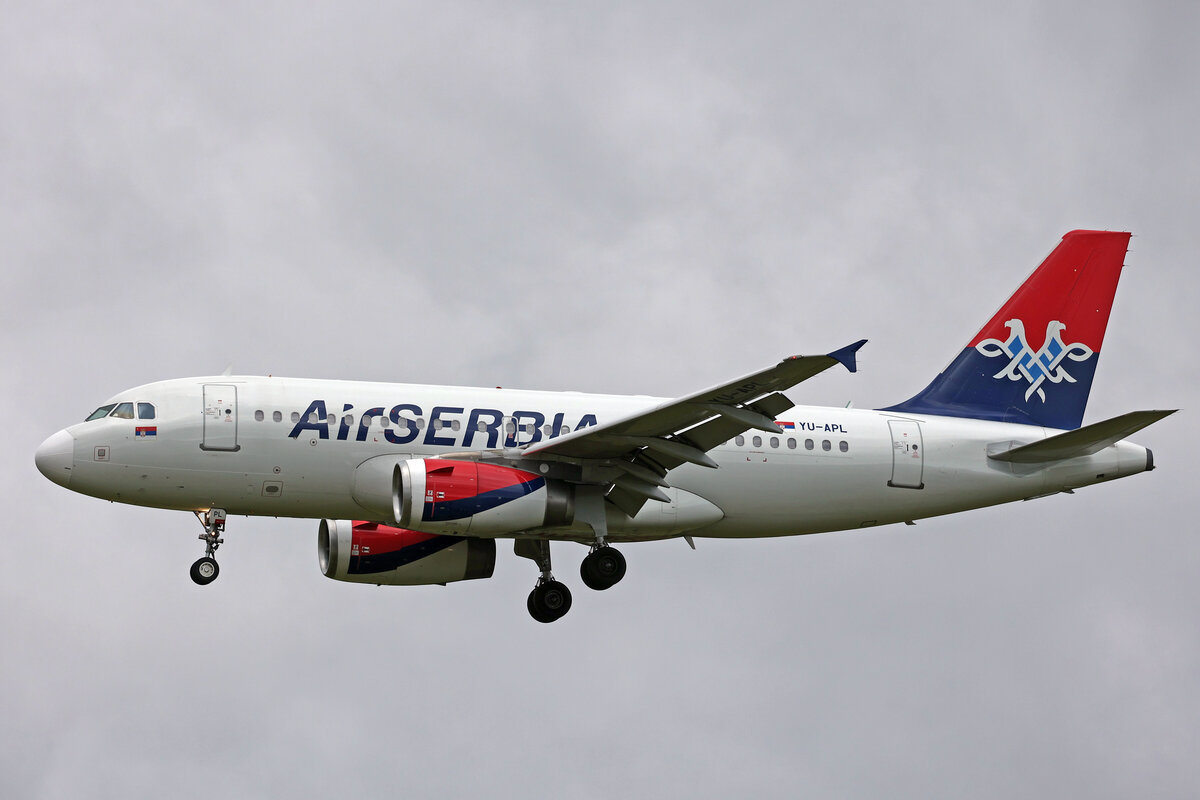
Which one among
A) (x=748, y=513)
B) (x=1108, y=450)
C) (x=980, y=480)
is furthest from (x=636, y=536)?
(x=1108, y=450)

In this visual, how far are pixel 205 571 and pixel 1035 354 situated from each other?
63.8 feet

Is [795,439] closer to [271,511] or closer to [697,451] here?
[697,451]

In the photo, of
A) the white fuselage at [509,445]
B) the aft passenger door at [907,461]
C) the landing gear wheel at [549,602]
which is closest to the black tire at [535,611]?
the landing gear wheel at [549,602]

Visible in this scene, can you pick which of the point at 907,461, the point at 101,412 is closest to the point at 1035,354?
the point at 907,461

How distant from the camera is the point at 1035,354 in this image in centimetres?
3984

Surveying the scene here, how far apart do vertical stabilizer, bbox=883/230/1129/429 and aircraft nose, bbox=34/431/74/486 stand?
17.7m

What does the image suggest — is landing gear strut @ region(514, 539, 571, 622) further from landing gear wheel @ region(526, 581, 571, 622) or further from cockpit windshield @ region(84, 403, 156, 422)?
cockpit windshield @ region(84, 403, 156, 422)

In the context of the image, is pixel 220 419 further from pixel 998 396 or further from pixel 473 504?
pixel 998 396

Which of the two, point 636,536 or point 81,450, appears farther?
point 636,536

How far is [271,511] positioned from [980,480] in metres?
15.1

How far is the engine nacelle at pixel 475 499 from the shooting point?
32219 millimetres

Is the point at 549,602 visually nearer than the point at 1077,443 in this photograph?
No

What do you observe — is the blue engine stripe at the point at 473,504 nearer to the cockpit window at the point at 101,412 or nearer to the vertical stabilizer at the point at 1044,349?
the cockpit window at the point at 101,412

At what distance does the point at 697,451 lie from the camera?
109ft
